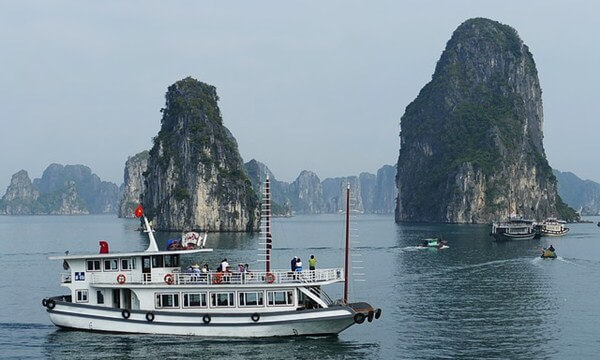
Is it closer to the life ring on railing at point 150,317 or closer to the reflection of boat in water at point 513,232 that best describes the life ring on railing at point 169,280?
the life ring on railing at point 150,317

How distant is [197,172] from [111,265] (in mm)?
117323

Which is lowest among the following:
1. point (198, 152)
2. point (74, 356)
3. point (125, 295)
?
point (74, 356)

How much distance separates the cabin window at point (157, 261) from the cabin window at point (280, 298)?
587cm

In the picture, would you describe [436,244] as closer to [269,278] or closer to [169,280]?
[269,278]

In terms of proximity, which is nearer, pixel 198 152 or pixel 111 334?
pixel 111 334

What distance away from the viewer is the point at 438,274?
7069 centimetres

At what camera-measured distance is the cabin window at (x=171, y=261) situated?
3941 centimetres

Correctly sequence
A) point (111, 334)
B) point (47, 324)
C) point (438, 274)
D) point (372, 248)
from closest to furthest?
point (111, 334)
point (47, 324)
point (438, 274)
point (372, 248)

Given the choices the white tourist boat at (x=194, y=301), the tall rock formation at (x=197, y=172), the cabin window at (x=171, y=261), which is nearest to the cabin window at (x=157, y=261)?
the white tourist boat at (x=194, y=301)

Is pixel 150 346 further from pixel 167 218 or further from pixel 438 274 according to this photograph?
pixel 167 218

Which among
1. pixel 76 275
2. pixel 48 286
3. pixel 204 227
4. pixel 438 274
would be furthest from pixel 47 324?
pixel 204 227

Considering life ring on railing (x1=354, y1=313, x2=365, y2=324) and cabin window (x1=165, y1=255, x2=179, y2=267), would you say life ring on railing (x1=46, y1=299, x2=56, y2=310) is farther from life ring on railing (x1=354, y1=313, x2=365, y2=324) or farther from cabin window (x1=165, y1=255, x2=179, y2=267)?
life ring on railing (x1=354, y1=313, x2=365, y2=324)

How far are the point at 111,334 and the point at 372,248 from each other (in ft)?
237

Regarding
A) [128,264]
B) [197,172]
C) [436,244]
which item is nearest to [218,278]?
[128,264]
